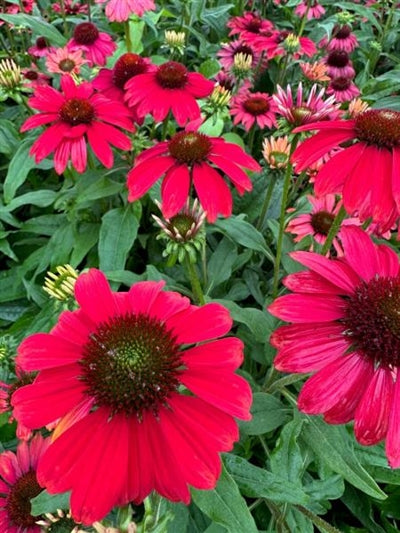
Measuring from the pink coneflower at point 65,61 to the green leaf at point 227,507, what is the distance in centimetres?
149

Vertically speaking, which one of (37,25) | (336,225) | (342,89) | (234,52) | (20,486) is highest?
(37,25)

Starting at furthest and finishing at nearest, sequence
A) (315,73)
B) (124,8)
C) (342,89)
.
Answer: (342,89) < (315,73) < (124,8)

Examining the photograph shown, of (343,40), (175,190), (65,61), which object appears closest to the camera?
(175,190)

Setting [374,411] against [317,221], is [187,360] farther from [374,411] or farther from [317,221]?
[317,221]

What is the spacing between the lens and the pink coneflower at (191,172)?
1.03m

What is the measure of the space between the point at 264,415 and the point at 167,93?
817mm

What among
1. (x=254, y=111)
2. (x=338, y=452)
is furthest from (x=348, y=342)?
(x=254, y=111)

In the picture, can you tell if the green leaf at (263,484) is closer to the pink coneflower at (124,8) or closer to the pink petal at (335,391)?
the pink petal at (335,391)

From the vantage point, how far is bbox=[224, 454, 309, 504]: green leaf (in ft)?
2.45

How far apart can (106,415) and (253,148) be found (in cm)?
169

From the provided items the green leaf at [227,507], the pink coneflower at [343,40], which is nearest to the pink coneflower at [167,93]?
the green leaf at [227,507]

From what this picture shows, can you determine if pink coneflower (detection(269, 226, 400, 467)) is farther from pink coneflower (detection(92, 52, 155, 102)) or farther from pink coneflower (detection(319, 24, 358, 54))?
pink coneflower (detection(319, 24, 358, 54))

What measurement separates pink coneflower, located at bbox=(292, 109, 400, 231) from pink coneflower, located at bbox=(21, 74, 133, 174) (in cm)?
47

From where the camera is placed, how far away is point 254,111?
75.7 inches
